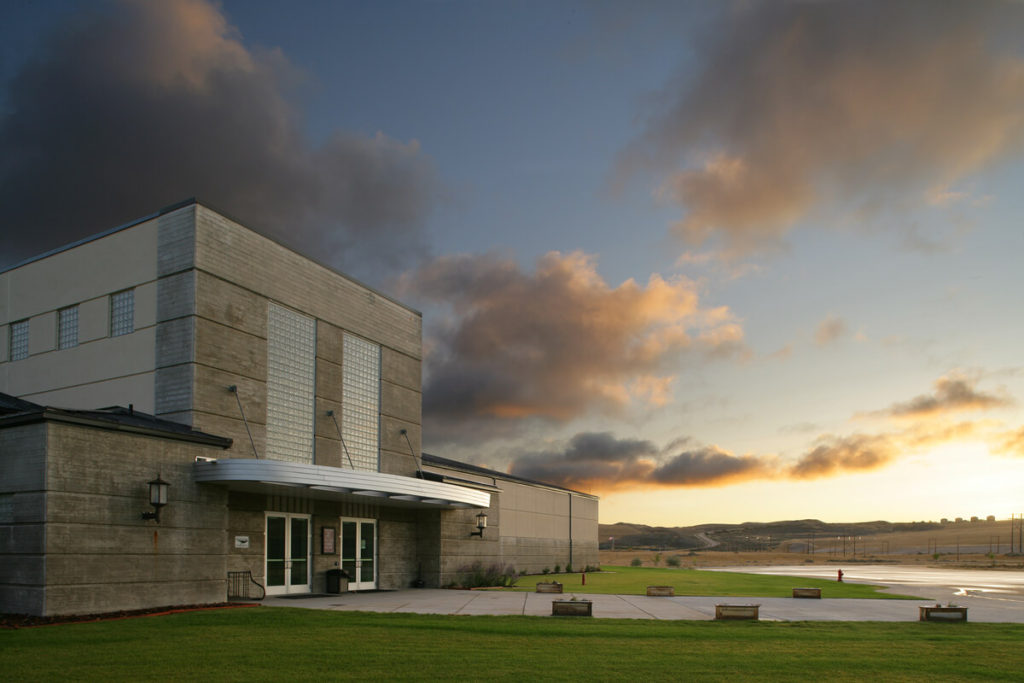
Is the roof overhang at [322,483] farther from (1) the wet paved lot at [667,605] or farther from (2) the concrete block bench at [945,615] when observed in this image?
(2) the concrete block bench at [945,615]

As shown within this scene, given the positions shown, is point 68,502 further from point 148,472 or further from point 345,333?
point 345,333

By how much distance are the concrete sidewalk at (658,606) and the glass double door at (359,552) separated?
1.57 m

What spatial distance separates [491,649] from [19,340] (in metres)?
22.0

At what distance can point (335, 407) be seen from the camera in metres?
28.5

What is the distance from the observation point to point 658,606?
891 inches

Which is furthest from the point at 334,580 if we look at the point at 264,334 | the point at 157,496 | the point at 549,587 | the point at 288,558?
the point at 157,496

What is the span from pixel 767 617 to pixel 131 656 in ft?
46.7


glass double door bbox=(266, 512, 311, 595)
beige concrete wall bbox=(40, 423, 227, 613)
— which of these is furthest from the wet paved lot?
beige concrete wall bbox=(40, 423, 227, 613)

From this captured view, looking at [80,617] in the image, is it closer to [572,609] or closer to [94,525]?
[94,525]

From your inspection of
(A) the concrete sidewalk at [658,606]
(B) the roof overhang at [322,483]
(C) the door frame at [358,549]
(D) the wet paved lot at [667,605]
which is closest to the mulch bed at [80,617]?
(A) the concrete sidewalk at [658,606]

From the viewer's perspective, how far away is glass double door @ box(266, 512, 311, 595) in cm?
2509

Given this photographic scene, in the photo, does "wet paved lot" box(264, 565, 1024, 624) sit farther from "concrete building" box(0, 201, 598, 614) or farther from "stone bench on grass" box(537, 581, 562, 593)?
"concrete building" box(0, 201, 598, 614)

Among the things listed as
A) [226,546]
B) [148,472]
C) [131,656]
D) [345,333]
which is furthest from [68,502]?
[345,333]

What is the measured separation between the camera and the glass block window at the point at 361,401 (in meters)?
29.3
